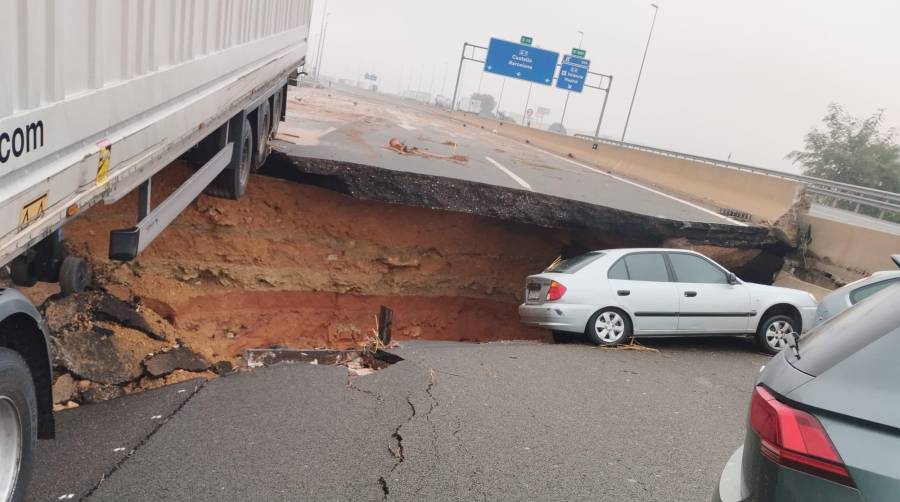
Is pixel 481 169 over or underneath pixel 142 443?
over

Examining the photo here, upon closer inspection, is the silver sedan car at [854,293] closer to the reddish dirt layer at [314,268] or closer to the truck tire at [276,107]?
the reddish dirt layer at [314,268]

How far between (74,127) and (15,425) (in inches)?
56.2

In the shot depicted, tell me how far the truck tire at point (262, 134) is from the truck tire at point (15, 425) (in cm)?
595

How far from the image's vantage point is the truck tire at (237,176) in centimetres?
807

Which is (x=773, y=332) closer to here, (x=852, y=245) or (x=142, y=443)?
(x=852, y=245)

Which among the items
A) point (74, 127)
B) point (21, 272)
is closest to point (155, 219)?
point (21, 272)

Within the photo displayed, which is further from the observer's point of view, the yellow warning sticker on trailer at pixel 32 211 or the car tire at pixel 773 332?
the car tire at pixel 773 332

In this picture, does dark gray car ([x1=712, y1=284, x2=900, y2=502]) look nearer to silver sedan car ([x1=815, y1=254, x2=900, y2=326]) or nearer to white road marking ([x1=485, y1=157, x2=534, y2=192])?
silver sedan car ([x1=815, y1=254, x2=900, y2=326])

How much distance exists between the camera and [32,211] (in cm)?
286

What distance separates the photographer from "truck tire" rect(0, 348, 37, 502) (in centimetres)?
306

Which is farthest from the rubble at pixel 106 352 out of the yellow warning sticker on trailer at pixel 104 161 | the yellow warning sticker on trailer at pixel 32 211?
the yellow warning sticker on trailer at pixel 32 211

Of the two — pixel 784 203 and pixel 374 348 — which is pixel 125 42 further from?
pixel 784 203

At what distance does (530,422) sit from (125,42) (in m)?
4.03

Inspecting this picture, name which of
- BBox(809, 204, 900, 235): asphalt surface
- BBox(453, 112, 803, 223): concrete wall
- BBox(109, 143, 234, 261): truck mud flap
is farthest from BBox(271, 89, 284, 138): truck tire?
BBox(809, 204, 900, 235): asphalt surface
